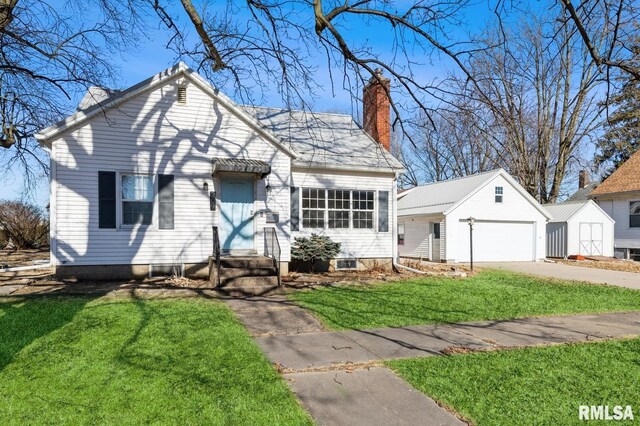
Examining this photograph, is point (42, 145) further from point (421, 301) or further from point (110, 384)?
point (421, 301)

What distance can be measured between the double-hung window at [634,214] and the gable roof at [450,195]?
6.43 metres

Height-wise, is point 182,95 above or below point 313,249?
above

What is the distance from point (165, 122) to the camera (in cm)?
1175

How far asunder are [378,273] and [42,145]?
10381 mm

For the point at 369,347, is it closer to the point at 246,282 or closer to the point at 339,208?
the point at 246,282

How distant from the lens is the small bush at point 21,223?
914 inches

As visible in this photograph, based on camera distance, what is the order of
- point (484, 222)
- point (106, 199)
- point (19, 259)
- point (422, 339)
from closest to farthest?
point (422, 339) → point (106, 199) → point (19, 259) → point (484, 222)

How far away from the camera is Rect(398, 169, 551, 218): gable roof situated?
814 inches

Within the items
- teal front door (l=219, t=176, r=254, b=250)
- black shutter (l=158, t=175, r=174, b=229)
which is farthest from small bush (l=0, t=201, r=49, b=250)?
teal front door (l=219, t=176, r=254, b=250)

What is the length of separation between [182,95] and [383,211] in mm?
7598

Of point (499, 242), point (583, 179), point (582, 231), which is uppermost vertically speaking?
point (583, 179)

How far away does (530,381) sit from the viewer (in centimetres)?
443

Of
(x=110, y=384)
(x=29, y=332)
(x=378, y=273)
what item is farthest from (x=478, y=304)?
(x=29, y=332)

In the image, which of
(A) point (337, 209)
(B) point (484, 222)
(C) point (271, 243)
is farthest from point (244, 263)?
(B) point (484, 222)
